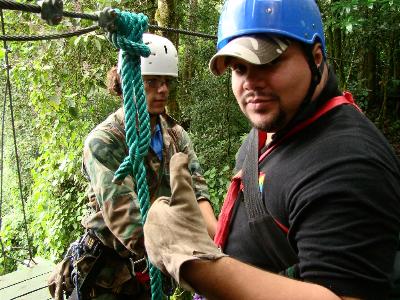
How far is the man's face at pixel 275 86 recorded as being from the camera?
111 cm

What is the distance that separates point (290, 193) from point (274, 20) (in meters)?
0.50

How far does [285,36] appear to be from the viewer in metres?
1.11

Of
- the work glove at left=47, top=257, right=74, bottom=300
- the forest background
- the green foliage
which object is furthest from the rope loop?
the green foliage

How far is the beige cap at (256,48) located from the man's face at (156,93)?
→ 3.67 feet

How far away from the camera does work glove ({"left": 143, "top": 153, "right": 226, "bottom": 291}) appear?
2.91ft

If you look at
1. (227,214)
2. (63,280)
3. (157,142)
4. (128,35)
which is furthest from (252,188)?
(63,280)

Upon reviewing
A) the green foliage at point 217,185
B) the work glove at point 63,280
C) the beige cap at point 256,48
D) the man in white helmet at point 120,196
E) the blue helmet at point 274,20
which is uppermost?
the blue helmet at point 274,20

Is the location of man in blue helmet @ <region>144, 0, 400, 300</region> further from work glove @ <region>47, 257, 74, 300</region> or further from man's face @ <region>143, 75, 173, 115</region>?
work glove @ <region>47, 257, 74, 300</region>

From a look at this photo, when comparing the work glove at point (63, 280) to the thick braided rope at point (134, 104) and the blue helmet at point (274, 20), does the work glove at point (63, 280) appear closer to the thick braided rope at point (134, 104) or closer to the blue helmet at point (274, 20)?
the thick braided rope at point (134, 104)

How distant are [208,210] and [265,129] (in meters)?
1.05

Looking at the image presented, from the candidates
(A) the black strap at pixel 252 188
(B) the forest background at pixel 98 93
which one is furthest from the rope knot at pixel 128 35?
(B) the forest background at pixel 98 93

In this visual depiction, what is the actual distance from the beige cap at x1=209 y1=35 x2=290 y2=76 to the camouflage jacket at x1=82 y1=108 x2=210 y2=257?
87cm

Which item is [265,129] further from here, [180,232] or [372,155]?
[180,232]

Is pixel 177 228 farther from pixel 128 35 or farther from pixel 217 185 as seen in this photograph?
pixel 217 185
